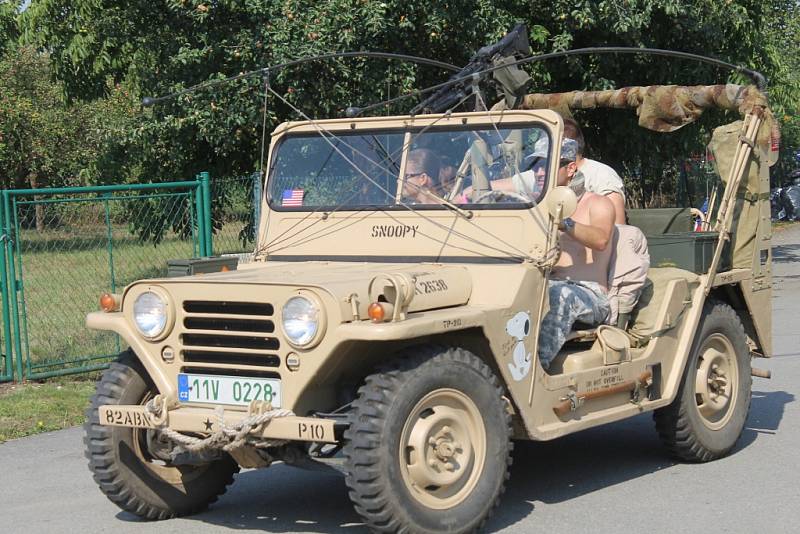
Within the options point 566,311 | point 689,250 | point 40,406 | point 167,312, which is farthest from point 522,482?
point 40,406

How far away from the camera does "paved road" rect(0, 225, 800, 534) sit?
20.0 ft

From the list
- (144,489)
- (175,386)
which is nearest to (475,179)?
(175,386)

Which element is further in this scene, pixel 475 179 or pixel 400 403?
pixel 475 179

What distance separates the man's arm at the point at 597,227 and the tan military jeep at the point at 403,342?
1.18 feet

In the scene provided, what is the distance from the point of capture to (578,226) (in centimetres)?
658

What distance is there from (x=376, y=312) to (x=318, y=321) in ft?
0.92

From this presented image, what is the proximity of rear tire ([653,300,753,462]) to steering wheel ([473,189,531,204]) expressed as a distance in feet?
5.50

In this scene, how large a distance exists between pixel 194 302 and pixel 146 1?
10437 mm

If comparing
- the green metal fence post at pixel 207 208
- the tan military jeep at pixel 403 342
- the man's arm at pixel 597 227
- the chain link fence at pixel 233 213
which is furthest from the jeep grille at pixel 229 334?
the chain link fence at pixel 233 213

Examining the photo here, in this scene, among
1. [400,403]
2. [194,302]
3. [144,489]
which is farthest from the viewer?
[144,489]

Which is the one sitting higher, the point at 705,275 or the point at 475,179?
the point at 475,179

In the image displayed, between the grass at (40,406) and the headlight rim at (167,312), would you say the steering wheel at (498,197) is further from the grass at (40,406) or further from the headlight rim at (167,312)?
the grass at (40,406)

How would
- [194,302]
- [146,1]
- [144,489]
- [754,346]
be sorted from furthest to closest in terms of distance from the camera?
[146,1] → [754,346] → [144,489] → [194,302]

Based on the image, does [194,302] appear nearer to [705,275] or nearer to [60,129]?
[705,275]
